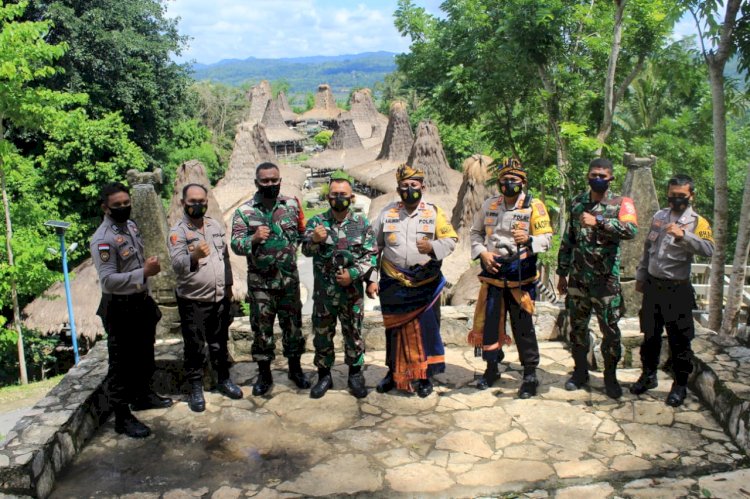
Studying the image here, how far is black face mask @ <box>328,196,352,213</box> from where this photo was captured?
15.0 ft

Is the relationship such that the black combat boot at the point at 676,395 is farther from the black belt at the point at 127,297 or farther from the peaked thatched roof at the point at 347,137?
the peaked thatched roof at the point at 347,137

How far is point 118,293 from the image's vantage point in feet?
14.0

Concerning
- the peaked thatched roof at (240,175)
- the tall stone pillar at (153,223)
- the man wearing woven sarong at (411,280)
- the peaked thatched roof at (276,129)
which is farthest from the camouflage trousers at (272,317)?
the peaked thatched roof at (276,129)

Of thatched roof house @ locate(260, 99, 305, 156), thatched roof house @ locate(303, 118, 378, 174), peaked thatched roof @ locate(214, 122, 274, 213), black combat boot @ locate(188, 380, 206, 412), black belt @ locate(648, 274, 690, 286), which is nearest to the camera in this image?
black belt @ locate(648, 274, 690, 286)

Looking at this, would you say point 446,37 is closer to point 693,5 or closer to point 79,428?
point 693,5

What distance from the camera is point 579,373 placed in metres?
4.92

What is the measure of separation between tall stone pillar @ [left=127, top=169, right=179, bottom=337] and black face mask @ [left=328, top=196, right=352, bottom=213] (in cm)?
143

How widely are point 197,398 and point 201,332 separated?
1.67 ft

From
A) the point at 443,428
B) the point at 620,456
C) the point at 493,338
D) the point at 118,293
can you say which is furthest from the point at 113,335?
the point at 620,456

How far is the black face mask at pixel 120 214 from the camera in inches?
167

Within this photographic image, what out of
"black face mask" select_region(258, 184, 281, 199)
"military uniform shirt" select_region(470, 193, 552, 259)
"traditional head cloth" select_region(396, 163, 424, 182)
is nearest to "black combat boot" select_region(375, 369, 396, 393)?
"military uniform shirt" select_region(470, 193, 552, 259)

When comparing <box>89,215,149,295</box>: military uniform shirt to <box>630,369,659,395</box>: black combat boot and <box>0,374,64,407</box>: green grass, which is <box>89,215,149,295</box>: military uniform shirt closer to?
<box>630,369,659,395</box>: black combat boot

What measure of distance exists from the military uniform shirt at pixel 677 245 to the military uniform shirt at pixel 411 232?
143 cm

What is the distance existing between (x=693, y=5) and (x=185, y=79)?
17016mm
